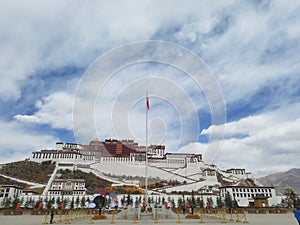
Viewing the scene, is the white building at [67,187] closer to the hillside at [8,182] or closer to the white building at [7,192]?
the white building at [7,192]

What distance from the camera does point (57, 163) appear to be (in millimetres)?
85875

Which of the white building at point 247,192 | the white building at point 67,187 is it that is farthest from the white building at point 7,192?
the white building at point 247,192

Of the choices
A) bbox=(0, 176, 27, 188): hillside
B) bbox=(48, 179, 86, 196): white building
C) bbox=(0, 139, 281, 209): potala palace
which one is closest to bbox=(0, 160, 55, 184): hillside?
bbox=(0, 139, 281, 209): potala palace

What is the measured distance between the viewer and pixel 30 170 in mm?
81312

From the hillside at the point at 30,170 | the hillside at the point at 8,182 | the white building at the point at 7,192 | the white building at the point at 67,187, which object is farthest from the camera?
the hillside at the point at 30,170

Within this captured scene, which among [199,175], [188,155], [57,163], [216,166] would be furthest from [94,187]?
[216,166]

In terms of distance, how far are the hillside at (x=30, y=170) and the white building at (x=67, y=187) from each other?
6437mm

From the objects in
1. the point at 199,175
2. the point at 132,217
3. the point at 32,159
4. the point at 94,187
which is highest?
the point at 32,159

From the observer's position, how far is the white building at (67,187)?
64.0 metres

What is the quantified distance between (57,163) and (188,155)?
5390cm

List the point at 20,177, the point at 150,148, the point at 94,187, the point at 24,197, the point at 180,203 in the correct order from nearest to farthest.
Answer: the point at 180,203, the point at 24,197, the point at 94,187, the point at 20,177, the point at 150,148

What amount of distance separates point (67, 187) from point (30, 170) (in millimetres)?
23371

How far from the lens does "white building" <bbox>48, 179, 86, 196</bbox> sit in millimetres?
63994

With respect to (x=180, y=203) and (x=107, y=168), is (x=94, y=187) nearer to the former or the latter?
(x=107, y=168)
